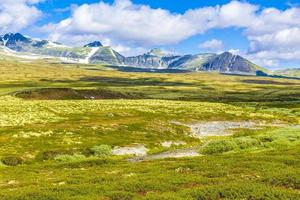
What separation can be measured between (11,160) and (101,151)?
1289 cm

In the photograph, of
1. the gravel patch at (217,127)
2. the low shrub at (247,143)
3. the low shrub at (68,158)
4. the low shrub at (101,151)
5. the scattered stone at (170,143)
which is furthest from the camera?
the gravel patch at (217,127)

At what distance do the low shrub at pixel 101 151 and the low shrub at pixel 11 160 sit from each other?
10375 millimetres

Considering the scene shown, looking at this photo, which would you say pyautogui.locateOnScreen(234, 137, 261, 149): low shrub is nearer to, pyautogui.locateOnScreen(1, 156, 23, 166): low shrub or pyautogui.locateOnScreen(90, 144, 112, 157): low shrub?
pyautogui.locateOnScreen(90, 144, 112, 157): low shrub

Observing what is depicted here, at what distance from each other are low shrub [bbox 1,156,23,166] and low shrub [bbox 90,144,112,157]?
34.0 feet

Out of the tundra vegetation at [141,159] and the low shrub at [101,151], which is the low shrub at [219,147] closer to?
the tundra vegetation at [141,159]

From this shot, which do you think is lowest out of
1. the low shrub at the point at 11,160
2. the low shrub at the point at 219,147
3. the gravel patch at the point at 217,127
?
the gravel patch at the point at 217,127

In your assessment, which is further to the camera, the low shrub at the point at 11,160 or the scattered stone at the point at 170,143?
the scattered stone at the point at 170,143

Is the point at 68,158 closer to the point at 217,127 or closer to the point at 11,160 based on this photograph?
the point at 11,160

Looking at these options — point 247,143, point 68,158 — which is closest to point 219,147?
point 247,143

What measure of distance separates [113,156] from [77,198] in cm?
3486

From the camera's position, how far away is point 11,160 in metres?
52.3

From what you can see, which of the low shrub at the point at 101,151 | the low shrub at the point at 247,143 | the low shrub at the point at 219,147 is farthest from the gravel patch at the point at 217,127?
the low shrub at the point at 101,151

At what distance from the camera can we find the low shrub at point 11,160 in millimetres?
51562

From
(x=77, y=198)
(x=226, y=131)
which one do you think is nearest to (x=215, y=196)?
(x=77, y=198)
